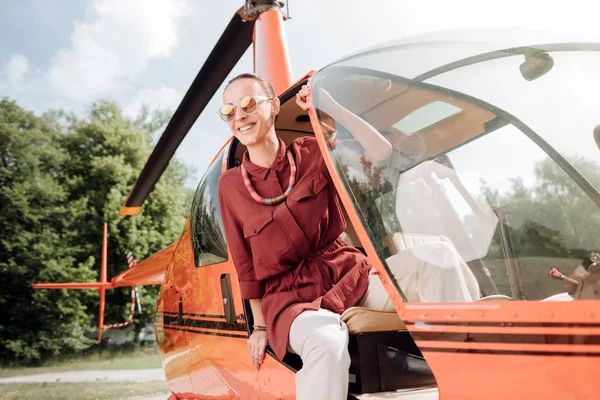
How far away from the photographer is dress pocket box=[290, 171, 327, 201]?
1.64 m

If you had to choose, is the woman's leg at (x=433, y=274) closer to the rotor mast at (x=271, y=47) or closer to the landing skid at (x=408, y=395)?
the landing skid at (x=408, y=395)

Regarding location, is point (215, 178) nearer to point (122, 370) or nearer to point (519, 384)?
point (519, 384)

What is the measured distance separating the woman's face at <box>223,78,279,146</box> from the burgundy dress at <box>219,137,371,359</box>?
0.11m

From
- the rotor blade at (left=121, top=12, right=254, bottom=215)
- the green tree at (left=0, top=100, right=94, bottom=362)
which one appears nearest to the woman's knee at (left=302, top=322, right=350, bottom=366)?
the rotor blade at (left=121, top=12, right=254, bottom=215)

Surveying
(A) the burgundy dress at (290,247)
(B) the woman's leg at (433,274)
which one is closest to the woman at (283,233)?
(A) the burgundy dress at (290,247)

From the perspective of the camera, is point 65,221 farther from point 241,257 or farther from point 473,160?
point 473,160

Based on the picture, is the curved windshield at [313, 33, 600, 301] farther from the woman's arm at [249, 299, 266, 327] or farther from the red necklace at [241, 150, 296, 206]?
the woman's arm at [249, 299, 266, 327]

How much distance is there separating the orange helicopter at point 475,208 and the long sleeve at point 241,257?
0.94ft

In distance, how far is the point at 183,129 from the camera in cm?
479

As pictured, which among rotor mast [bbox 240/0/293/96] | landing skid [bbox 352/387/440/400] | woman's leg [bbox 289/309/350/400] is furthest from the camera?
rotor mast [bbox 240/0/293/96]

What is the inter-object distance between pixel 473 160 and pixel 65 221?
17924 mm

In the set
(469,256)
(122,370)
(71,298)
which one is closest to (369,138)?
(469,256)

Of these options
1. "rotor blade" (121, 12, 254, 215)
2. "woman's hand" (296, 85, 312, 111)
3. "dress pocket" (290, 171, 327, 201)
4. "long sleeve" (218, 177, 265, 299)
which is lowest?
"long sleeve" (218, 177, 265, 299)

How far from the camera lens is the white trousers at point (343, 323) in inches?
47.2
